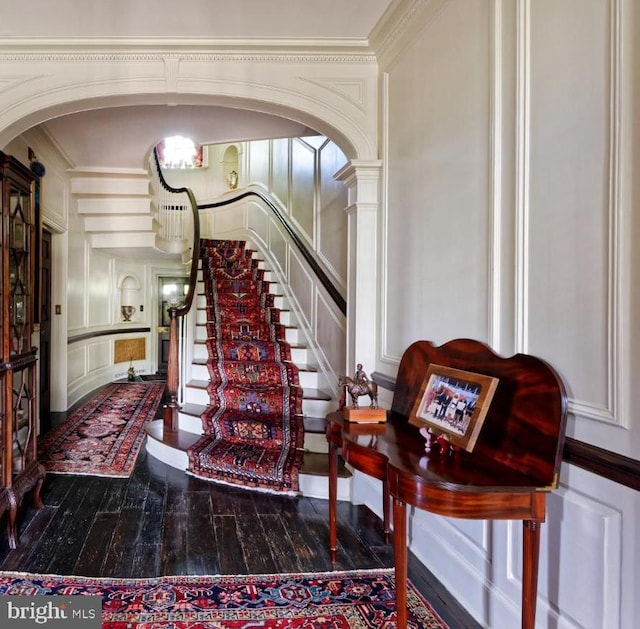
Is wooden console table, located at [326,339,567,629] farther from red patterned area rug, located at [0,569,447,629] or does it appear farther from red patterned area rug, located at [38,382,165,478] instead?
red patterned area rug, located at [38,382,165,478]

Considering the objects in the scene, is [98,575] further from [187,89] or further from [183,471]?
[187,89]

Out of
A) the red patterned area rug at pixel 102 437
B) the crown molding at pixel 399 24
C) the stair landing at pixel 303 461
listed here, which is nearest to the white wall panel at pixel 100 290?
the red patterned area rug at pixel 102 437

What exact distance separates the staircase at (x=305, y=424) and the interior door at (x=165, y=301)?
12.6 ft

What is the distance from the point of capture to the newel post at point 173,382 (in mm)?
3672

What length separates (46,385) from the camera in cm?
475

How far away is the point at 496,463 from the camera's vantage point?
1.42 m

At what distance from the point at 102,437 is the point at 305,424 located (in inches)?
82.4

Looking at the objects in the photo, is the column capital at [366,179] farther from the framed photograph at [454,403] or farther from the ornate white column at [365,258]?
the framed photograph at [454,403]

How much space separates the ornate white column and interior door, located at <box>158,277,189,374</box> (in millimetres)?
6094

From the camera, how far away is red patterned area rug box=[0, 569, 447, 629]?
1.74 metres

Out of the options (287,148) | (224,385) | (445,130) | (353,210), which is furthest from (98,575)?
(287,148)

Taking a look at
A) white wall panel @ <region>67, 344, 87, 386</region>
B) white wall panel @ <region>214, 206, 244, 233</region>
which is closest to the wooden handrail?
white wall panel @ <region>214, 206, 244, 233</region>

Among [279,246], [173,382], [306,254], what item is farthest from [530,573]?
[279,246]

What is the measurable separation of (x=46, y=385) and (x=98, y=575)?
3391 millimetres
